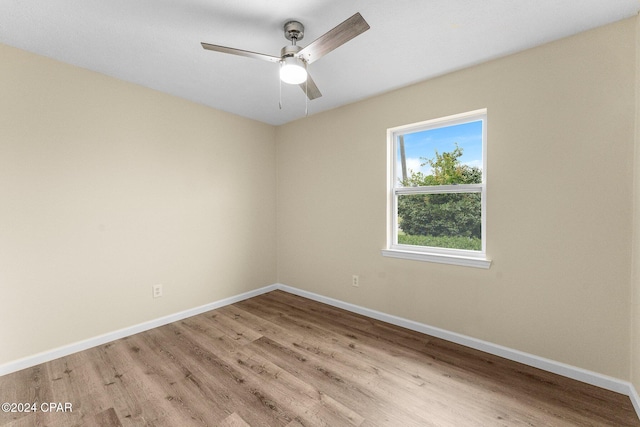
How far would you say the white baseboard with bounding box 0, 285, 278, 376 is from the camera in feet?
6.77

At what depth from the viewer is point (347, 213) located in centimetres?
324

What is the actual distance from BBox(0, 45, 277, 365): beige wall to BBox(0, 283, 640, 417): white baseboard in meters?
0.07

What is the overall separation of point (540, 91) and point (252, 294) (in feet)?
12.2

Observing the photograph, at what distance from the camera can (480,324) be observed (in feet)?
7.63

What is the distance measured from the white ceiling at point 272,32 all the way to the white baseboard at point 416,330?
2384 mm

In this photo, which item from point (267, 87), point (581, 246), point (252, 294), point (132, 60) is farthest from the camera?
point (252, 294)

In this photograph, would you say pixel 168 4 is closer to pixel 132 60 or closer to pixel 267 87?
pixel 132 60

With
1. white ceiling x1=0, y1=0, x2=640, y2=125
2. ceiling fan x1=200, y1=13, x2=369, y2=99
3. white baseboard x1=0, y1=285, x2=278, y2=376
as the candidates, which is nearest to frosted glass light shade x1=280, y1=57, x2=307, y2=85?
ceiling fan x1=200, y1=13, x2=369, y2=99

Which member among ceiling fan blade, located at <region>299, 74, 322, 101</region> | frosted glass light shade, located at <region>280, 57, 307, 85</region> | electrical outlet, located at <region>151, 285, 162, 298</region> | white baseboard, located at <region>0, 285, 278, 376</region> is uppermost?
ceiling fan blade, located at <region>299, 74, 322, 101</region>

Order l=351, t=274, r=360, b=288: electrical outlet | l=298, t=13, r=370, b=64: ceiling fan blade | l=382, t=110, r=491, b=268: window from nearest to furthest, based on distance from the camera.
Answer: l=298, t=13, r=370, b=64: ceiling fan blade
l=382, t=110, r=491, b=268: window
l=351, t=274, r=360, b=288: electrical outlet

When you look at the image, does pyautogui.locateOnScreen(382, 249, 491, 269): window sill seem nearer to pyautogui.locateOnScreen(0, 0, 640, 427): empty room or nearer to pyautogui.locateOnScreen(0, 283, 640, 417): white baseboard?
pyautogui.locateOnScreen(0, 0, 640, 427): empty room

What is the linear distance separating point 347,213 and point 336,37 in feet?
6.60

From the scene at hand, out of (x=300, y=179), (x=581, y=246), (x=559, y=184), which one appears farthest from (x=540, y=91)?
(x=300, y=179)

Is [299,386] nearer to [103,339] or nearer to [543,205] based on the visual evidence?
[103,339]
